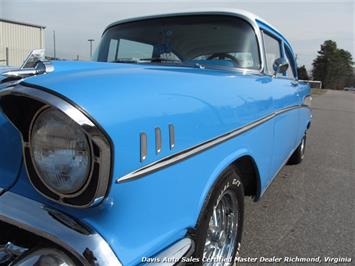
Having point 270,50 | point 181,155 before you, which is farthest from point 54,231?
point 270,50

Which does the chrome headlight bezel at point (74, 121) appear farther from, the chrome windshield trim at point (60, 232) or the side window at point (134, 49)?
the side window at point (134, 49)

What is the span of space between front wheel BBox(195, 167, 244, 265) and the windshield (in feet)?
3.33

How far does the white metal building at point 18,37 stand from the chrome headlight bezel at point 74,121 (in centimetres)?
2294

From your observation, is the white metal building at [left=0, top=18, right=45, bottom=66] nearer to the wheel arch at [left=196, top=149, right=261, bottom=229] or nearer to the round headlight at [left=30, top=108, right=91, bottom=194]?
the wheel arch at [left=196, top=149, right=261, bottom=229]

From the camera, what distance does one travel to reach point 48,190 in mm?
1484

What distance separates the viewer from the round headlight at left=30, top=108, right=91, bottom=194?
1404 mm

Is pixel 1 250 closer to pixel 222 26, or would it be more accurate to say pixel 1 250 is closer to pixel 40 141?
pixel 40 141

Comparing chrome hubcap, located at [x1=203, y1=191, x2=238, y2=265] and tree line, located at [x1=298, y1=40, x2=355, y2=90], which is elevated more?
tree line, located at [x1=298, y1=40, x2=355, y2=90]

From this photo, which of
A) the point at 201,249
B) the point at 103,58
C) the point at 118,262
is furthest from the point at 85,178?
the point at 103,58

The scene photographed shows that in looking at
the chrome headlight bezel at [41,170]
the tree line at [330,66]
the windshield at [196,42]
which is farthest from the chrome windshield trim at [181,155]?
the tree line at [330,66]

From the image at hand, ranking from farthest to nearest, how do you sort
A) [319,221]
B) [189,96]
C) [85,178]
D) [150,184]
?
[319,221], [189,96], [150,184], [85,178]

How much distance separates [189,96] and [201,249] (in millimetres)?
749

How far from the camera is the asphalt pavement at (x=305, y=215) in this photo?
297cm

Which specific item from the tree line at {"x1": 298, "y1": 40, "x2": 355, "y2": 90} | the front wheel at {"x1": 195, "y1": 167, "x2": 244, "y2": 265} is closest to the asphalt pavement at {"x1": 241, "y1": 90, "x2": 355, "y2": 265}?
the front wheel at {"x1": 195, "y1": 167, "x2": 244, "y2": 265}
